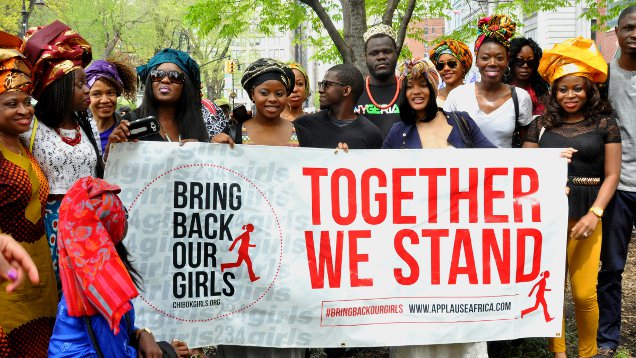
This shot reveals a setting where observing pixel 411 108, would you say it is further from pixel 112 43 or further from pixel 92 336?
pixel 112 43

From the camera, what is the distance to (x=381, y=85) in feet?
19.0

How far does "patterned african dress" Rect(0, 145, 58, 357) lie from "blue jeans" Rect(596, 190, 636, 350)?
3.56 meters

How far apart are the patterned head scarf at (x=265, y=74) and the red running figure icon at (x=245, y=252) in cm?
85

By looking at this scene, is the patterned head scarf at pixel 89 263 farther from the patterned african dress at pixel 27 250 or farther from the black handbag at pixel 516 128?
the black handbag at pixel 516 128

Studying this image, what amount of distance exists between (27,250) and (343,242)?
5.68 feet

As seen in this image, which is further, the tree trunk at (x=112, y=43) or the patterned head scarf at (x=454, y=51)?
the tree trunk at (x=112, y=43)

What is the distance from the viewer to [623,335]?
5633 mm

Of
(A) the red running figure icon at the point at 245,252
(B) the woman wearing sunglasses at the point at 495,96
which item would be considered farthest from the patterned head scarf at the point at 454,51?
(A) the red running figure icon at the point at 245,252

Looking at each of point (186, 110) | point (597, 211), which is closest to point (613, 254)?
point (597, 211)

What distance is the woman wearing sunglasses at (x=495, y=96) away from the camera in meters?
5.09

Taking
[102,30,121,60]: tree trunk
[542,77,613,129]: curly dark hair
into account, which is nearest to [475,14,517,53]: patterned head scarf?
[542,77,613,129]: curly dark hair

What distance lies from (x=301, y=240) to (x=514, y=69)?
2.81 m

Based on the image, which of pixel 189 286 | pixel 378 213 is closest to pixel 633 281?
pixel 378 213

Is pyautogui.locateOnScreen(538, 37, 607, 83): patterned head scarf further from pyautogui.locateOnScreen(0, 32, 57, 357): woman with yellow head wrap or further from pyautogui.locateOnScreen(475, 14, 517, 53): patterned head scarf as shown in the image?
pyautogui.locateOnScreen(0, 32, 57, 357): woman with yellow head wrap
